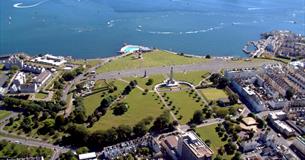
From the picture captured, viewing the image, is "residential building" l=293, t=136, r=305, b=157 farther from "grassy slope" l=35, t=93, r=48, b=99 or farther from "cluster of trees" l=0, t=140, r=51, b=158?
"grassy slope" l=35, t=93, r=48, b=99

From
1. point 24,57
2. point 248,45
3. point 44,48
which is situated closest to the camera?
point 24,57

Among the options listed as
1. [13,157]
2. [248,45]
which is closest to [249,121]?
[13,157]

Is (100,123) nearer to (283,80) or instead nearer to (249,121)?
(249,121)

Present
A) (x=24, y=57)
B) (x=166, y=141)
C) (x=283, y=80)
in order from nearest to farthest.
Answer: (x=166, y=141) < (x=283, y=80) < (x=24, y=57)

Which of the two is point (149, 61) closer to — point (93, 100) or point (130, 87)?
point (130, 87)

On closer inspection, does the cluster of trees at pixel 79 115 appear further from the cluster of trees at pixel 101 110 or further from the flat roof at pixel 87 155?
the flat roof at pixel 87 155

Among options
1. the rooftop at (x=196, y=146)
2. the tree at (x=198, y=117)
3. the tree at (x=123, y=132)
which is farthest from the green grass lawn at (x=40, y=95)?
the rooftop at (x=196, y=146)
